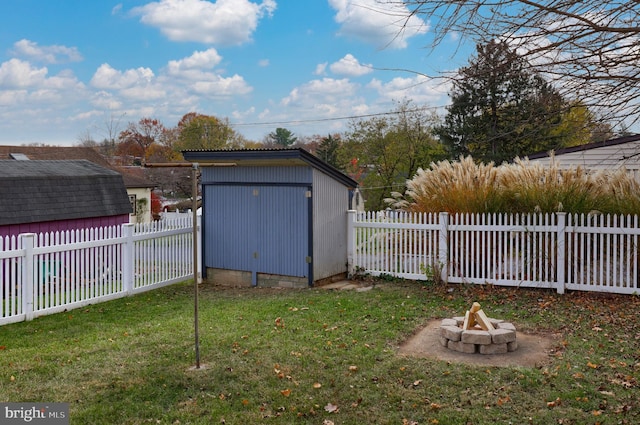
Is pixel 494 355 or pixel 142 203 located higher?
pixel 142 203

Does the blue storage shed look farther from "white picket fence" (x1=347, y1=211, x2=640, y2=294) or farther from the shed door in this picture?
"white picket fence" (x1=347, y1=211, x2=640, y2=294)

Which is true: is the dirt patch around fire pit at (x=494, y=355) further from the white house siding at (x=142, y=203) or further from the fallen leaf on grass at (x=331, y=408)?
the white house siding at (x=142, y=203)

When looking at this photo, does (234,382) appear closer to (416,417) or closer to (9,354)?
(416,417)

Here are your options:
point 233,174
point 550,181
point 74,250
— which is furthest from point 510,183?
point 74,250

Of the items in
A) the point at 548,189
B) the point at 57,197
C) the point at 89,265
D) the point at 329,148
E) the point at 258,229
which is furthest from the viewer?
the point at 329,148

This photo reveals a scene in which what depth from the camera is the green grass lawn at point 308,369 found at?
428 cm

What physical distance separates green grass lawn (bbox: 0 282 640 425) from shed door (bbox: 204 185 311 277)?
2.14 meters

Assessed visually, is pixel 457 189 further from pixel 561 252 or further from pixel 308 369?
pixel 308 369

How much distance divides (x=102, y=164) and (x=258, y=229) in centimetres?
2280

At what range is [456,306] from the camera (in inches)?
321

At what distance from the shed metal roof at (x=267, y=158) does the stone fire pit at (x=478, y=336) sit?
4.60 metres

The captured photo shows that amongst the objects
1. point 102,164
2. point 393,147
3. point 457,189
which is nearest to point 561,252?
point 457,189

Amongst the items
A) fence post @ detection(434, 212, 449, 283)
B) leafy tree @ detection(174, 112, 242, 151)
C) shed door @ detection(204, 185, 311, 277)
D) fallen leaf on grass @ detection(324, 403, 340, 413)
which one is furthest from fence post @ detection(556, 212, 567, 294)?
leafy tree @ detection(174, 112, 242, 151)

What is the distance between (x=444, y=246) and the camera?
9.76 metres
